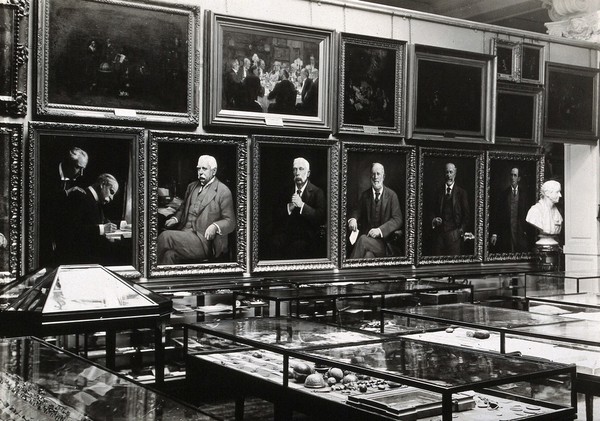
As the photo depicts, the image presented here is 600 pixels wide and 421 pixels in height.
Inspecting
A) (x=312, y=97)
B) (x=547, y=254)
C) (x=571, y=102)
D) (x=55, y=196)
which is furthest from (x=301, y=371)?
(x=571, y=102)

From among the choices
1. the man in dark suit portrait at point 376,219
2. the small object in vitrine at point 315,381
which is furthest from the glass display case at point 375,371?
the man in dark suit portrait at point 376,219

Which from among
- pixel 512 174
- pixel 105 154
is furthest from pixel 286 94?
pixel 512 174

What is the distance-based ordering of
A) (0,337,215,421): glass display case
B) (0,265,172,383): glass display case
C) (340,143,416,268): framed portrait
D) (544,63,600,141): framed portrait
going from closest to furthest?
(0,337,215,421): glass display case
(0,265,172,383): glass display case
(340,143,416,268): framed portrait
(544,63,600,141): framed portrait

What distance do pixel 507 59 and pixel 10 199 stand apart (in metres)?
8.00

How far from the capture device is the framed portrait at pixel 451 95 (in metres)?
11.1

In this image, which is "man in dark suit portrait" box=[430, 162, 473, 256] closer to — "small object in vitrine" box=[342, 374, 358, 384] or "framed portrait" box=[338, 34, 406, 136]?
"framed portrait" box=[338, 34, 406, 136]

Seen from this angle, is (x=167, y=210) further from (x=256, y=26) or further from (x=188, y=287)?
(x=256, y=26)

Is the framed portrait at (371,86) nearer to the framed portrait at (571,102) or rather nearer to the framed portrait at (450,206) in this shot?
the framed portrait at (450,206)

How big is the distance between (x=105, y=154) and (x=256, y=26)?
2.61 meters

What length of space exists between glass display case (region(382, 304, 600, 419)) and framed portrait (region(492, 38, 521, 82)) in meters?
5.34

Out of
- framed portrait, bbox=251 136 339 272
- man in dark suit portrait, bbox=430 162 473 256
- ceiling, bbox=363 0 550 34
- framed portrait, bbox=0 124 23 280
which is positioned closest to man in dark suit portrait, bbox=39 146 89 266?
framed portrait, bbox=0 124 23 280

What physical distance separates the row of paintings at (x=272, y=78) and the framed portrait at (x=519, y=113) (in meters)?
0.02

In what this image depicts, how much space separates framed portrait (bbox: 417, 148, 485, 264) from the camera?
11.4 metres

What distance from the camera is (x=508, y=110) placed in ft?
40.0
